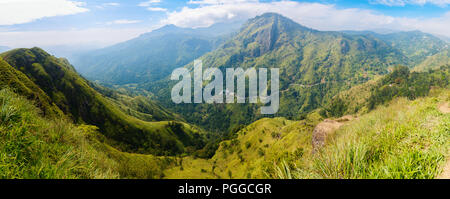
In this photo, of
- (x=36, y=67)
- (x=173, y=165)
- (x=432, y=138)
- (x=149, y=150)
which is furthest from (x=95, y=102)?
(x=432, y=138)

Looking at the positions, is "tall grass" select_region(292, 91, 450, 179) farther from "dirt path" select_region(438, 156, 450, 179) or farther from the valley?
"dirt path" select_region(438, 156, 450, 179)

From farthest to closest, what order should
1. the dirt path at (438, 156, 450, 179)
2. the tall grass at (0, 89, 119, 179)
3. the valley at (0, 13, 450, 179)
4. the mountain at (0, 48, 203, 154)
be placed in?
the mountain at (0, 48, 203, 154) → the valley at (0, 13, 450, 179) → the dirt path at (438, 156, 450, 179) → the tall grass at (0, 89, 119, 179)

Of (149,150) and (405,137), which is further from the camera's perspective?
(149,150)

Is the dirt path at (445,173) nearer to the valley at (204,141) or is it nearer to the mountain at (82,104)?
the valley at (204,141)

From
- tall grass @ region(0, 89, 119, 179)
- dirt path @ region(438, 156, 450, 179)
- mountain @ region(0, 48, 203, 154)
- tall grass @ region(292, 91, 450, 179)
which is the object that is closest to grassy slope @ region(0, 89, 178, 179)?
tall grass @ region(0, 89, 119, 179)

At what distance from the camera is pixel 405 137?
5.85 m

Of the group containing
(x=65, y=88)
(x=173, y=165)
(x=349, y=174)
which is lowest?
(x=173, y=165)

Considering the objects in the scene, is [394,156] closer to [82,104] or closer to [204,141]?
[82,104]

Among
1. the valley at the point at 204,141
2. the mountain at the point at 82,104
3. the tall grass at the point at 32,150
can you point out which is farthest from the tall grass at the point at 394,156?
the mountain at the point at 82,104

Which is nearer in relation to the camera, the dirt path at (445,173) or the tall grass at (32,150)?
the tall grass at (32,150)

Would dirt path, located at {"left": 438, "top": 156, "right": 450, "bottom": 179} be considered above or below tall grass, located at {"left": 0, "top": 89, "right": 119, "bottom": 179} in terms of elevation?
below

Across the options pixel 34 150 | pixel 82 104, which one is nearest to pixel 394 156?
pixel 34 150
